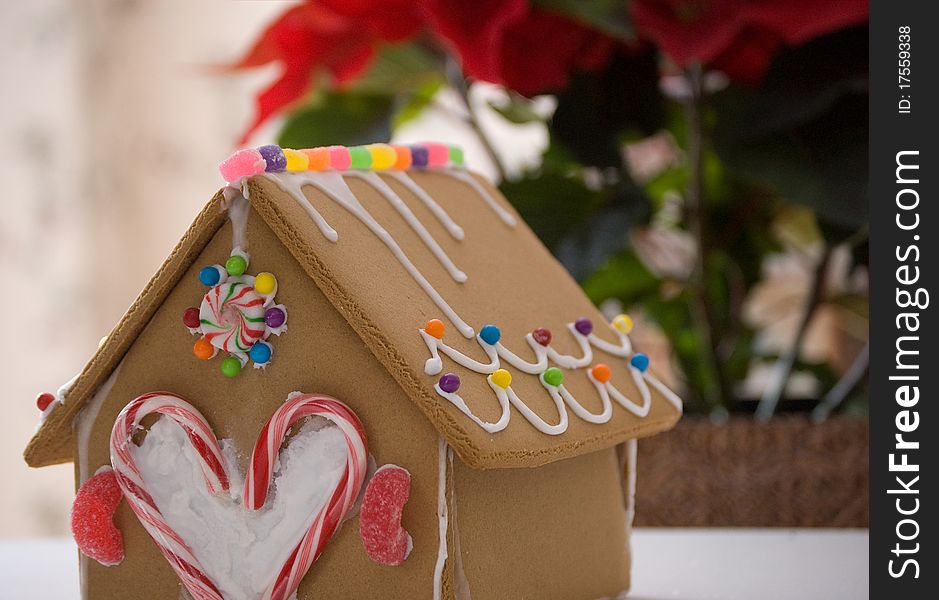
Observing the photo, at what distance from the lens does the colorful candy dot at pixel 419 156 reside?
0.70 metres

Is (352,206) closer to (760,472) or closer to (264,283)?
(264,283)

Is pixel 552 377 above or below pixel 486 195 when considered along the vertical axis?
below

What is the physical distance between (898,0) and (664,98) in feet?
1.11

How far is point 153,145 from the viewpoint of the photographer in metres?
1.91

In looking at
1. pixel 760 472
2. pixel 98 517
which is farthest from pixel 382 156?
pixel 760 472

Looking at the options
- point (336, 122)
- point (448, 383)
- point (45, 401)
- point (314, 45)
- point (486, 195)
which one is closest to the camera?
point (448, 383)

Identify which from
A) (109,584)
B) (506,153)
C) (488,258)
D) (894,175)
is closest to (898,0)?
(894,175)

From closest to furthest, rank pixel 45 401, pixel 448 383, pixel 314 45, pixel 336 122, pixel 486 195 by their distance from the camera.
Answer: pixel 448 383
pixel 45 401
pixel 486 195
pixel 314 45
pixel 336 122

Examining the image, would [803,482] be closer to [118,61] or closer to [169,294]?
[169,294]

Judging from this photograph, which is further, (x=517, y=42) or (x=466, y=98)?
(x=466, y=98)

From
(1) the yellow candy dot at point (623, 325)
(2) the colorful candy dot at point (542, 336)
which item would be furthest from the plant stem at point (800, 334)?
(2) the colorful candy dot at point (542, 336)

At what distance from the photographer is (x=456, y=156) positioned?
745 mm

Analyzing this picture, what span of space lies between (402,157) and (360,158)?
0.04 m

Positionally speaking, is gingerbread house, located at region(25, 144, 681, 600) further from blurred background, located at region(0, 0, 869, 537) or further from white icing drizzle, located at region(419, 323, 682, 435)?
blurred background, located at region(0, 0, 869, 537)
